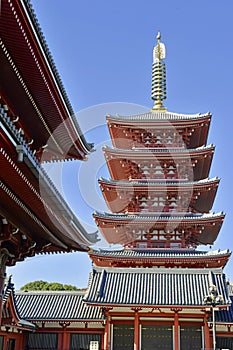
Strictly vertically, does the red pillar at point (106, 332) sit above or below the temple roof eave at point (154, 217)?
below

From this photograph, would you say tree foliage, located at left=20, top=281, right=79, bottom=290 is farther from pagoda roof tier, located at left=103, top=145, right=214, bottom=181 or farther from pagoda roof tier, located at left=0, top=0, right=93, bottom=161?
pagoda roof tier, located at left=0, top=0, right=93, bottom=161

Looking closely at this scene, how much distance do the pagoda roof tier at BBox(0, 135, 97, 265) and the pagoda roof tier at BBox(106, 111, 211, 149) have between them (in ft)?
51.5

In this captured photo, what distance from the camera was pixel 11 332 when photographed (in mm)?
22656

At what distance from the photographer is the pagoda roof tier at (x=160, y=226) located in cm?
2694

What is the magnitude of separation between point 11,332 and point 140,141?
48.0ft

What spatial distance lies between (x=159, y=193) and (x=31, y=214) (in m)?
17.5

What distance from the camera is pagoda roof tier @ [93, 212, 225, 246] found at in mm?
26938

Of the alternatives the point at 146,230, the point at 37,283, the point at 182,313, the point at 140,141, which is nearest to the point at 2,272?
the point at 182,313

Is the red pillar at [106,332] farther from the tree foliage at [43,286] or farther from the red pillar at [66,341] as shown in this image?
the tree foliage at [43,286]

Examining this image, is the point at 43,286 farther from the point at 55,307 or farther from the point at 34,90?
the point at 34,90

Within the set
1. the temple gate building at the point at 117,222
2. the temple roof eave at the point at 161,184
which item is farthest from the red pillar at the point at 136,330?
the temple roof eave at the point at 161,184

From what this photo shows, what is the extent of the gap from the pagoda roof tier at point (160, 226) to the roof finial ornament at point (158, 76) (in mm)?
9652

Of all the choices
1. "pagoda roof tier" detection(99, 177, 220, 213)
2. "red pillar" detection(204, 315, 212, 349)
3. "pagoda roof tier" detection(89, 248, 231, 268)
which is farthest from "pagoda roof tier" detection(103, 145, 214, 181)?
"red pillar" detection(204, 315, 212, 349)

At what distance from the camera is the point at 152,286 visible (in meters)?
→ 24.3
